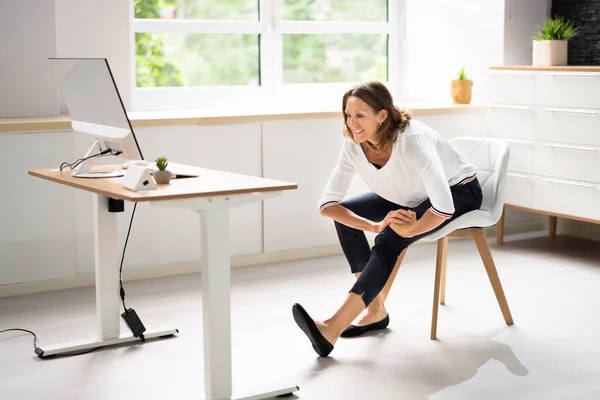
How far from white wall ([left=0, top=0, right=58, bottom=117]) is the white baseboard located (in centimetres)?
82

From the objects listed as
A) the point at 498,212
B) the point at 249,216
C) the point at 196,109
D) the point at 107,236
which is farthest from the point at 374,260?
the point at 196,109

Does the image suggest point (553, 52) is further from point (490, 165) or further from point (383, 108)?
point (383, 108)

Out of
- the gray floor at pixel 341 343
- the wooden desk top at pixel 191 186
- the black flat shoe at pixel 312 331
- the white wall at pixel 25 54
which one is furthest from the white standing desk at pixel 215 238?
the white wall at pixel 25 54

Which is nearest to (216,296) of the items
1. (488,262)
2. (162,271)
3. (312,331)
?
(312,331)

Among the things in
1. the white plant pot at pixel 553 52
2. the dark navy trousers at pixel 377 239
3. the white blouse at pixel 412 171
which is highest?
the white plant pot at pixel 553 52

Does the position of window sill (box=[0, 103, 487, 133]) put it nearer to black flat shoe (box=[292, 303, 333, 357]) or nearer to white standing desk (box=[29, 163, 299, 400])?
white standing desk (box=[29, 163, 299, 400])

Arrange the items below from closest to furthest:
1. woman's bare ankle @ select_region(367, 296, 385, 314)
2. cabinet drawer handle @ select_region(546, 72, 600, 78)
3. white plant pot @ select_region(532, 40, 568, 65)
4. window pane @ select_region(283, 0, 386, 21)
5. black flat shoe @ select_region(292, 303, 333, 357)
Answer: black flat shoe @ select_region(292, 303, 333, 357) < woman's bare ankle @ select_region(367, 296, 385, 314) < cabinet drawer handle @ select_region(546, 72, 600, 78) < white plant pot @ select_region(532, 40, 568, 65) < window pane @ select_region(283, 0, 386, 21)

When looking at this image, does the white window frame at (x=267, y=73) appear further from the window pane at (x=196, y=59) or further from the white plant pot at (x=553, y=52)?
the white plant pot at (x=553, y=52)

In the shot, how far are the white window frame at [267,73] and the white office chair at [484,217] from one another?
1.63 metres

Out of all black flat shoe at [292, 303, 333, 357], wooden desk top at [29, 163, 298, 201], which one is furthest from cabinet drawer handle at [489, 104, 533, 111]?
wooden desk top at [29, 163, 298, 201]

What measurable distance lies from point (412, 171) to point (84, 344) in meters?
1.34

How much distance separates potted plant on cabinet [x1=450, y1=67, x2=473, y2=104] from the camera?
5355 mm

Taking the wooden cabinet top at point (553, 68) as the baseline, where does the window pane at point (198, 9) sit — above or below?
above

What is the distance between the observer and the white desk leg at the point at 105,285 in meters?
3.28
